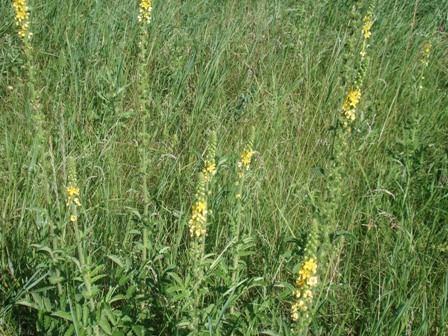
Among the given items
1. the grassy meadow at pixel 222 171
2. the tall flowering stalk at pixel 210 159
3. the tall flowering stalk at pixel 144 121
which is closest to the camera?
the tall flowering stalk at pixel 210 159

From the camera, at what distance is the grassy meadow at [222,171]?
218 centimetres

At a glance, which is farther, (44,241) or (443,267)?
(443,267)

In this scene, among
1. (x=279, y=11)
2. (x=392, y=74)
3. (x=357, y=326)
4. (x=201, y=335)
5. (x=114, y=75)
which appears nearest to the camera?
(x=201, y=335)

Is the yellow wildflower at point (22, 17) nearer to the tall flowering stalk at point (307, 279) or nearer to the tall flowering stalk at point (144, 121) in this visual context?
the tall flowering stalk at point (144, 121)

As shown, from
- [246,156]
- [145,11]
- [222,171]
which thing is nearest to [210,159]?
[246,156]

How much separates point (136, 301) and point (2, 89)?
2088 millimetres

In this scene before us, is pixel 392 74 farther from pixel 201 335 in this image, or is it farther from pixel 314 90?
pixel 201 335

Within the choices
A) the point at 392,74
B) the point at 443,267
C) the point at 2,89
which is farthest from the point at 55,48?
the point at 443,267

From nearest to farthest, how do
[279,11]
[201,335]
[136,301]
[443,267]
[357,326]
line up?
[201,335] → [136,301] → [357,326] → [443,267] → [279,11]

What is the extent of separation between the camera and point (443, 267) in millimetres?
2594

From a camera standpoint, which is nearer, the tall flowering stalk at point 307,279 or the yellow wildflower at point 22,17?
the tall flowering stalk at point 307,279

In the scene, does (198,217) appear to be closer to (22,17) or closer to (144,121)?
(144,121)

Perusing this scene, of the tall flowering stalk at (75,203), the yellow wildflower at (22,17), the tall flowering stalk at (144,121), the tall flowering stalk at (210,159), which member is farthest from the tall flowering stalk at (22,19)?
the tall flowering stalk at (210,159)

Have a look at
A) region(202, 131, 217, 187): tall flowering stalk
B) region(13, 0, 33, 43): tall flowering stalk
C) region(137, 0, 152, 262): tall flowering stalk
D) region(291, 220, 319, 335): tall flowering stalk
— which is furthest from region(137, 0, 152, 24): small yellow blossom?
region(291, 220, 319, 335): tall flowering stalk
